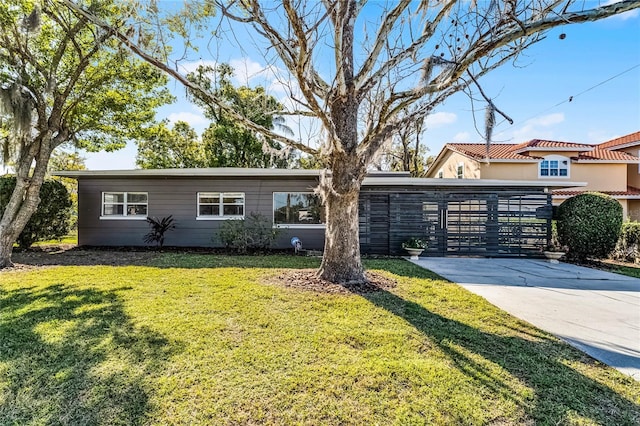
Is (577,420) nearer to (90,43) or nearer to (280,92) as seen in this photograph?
(280,92)

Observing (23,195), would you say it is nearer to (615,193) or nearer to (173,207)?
(173,207)

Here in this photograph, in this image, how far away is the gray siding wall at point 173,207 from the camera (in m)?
11.1

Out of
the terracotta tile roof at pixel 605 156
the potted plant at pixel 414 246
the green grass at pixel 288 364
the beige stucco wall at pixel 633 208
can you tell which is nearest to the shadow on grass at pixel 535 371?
the green grass at pixel 288 364

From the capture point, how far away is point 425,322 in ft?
13.2

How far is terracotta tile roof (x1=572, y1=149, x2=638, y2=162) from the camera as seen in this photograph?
17078 mm

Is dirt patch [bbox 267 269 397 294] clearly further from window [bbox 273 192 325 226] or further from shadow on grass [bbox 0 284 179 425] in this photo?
window [bbox 273 192 325 226]

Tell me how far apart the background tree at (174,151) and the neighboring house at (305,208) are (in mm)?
10970

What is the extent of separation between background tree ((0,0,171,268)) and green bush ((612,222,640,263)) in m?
14.0

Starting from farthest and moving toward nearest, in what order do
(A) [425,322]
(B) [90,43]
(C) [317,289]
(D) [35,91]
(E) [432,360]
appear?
(B) [90,43], (D) [35,91], (C) [317,289], (A) [425,322], (E) [432,360]

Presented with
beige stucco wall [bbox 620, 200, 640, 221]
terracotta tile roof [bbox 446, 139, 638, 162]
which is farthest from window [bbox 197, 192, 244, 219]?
beige stucco wall [bbox 620, 200, 640, 221]

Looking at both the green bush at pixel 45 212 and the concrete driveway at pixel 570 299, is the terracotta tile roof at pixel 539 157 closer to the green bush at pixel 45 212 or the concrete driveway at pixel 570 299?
the concrete driveway at pixel 570 299

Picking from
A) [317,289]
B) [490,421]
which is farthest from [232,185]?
[490,421]

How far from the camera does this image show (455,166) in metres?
19.5

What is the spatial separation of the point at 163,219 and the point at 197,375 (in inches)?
371
